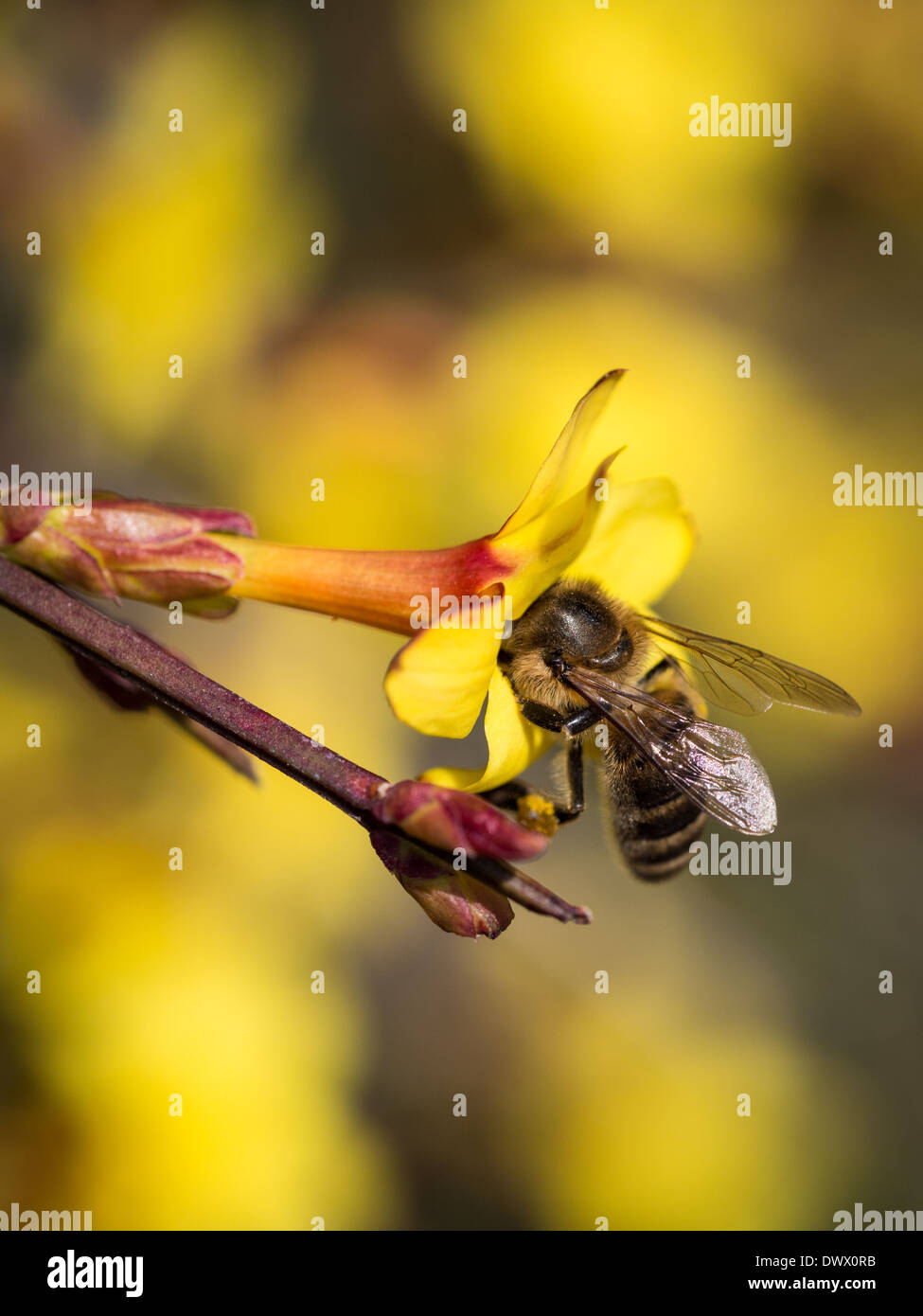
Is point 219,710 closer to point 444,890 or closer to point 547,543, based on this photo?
point 444,890

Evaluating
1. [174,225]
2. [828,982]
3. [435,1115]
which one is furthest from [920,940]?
[174,225]

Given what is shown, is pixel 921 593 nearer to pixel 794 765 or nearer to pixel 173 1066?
pixel 794 765

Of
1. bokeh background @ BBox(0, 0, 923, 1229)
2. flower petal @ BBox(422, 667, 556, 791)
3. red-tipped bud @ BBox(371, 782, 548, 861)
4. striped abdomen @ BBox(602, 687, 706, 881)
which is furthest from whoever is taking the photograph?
bokeh background @ BBox(0, 0, 923, 1229)

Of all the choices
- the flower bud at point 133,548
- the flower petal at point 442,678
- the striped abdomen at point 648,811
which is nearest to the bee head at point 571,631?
the striped abdomen at point 648,811

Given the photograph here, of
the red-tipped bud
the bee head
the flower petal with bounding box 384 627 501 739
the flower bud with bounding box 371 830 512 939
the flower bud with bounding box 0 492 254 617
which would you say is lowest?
the flower bud with bounding box 371 830 512 939

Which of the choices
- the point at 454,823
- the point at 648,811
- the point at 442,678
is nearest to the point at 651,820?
the point at 648,811

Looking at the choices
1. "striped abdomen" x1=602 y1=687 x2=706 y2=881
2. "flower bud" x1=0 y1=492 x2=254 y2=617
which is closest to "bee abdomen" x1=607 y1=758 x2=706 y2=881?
"striped abdomen" x1=602 y1=687 x2=706 y2=881

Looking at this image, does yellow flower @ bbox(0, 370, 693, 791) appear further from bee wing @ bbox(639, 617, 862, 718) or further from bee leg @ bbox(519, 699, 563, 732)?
bee wing @ bbox(639, 617, 862, 718)
